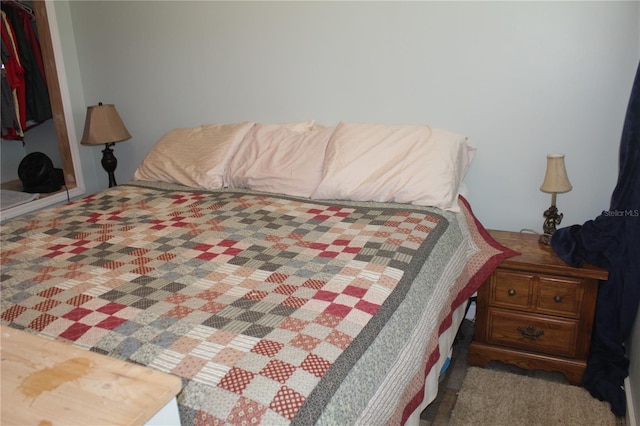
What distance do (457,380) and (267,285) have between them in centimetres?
117

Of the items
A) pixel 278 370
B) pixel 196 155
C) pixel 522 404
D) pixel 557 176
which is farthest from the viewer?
pixel 196 155

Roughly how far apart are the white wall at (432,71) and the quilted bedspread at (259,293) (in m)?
0.47

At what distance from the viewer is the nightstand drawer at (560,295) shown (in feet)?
6.60

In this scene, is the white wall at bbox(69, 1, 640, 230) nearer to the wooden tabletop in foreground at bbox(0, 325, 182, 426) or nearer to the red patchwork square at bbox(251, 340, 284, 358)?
the red patchwork square at bbox(251, 340, 284, 358)

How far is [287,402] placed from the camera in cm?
97

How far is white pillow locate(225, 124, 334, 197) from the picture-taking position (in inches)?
93.9

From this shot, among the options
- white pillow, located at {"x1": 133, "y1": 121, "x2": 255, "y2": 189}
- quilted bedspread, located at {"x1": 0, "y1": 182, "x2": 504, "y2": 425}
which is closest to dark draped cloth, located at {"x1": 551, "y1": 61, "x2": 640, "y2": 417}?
quilted bedspread, located at {"x1": 0, "y1": 182, "x2": 504, "y2": 425}

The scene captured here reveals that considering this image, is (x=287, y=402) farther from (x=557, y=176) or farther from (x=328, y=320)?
(x=557, y=176)

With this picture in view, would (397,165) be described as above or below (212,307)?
above

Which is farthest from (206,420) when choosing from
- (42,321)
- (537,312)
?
(537,312)

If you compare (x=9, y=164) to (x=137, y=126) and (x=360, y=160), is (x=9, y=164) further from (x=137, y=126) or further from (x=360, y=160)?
(x=360, y=160)

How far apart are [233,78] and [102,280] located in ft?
5.60

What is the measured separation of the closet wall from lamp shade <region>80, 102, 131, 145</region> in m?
1.16

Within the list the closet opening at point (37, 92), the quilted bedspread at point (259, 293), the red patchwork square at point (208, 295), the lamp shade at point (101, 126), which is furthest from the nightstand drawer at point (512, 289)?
the closet opening at point (37, 92)
